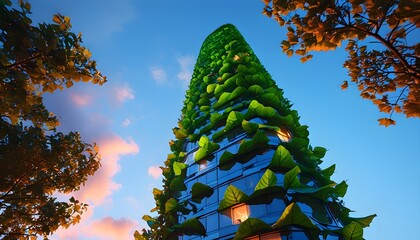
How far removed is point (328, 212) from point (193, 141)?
11.8m

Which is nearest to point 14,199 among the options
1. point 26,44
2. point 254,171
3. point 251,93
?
point 26,44

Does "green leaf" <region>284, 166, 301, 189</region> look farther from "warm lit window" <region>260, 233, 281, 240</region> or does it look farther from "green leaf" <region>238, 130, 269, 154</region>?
"green leaf" <region>238, 130, 269, 154</region>

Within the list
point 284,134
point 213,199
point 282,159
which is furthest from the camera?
point 284,134

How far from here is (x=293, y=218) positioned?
35.2 feet

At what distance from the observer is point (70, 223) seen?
10.2m

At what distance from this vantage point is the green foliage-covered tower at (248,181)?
1193 centimetres

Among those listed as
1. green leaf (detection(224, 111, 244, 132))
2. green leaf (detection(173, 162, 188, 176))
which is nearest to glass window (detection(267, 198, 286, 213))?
green leaf (detection(224, 111, 244, 132))

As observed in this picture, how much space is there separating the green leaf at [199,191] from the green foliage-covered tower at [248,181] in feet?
0.20

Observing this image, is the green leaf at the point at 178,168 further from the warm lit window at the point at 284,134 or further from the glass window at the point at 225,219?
the warm lit window at the point at 284,134

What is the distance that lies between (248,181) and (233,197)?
1835mm

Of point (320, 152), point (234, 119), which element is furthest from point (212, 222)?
point (320, 152)

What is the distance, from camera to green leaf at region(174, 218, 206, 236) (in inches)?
564

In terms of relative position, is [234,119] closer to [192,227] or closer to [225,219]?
[225,219]

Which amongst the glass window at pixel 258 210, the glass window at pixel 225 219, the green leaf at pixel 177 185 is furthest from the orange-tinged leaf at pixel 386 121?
the green leaf at pixel 177 185
